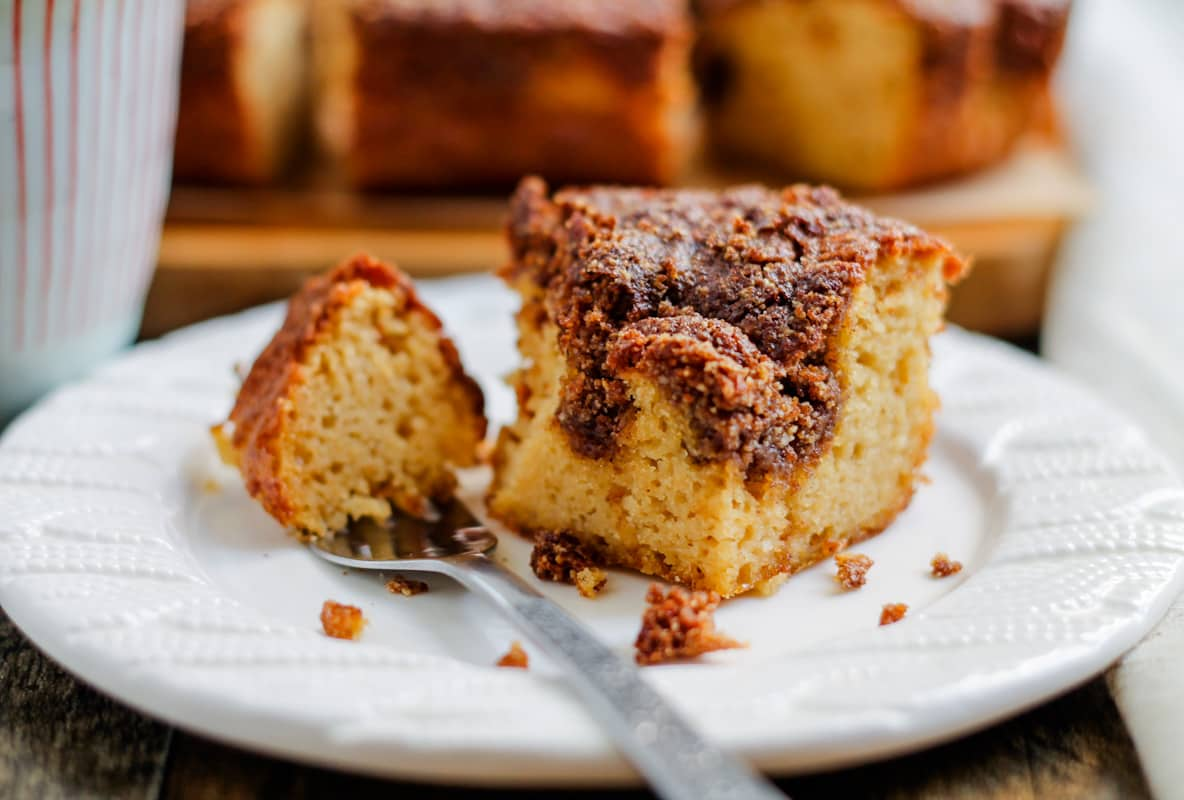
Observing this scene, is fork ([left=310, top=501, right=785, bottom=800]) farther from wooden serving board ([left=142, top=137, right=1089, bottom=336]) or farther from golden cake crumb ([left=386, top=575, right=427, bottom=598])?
wooden serving board ([left=142, top=137, right=1089, bottom=336])

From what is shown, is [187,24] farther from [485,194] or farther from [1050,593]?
[1050,593]

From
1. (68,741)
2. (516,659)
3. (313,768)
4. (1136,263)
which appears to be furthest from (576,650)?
(1136,263)

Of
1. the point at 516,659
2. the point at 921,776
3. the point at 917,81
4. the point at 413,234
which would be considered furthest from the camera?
the point at 917,81

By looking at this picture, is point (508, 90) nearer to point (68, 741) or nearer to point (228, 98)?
point (228, 98)

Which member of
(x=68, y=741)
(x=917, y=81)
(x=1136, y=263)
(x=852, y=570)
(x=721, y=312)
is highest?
(x=917, y=81)

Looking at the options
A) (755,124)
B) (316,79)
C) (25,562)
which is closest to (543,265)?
(25,562)

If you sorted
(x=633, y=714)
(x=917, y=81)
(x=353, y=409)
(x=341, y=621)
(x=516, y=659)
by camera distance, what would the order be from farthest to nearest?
(x=917, y=81) < (x=353, y=409) < (x=341, y=621) < (x=516, y=659) < (x=633, y=714)

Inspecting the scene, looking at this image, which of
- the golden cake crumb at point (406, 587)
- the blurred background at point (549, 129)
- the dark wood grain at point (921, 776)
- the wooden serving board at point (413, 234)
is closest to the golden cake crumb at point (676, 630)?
the dark wood grain at point (921, 776)

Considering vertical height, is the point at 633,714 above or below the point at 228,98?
below
